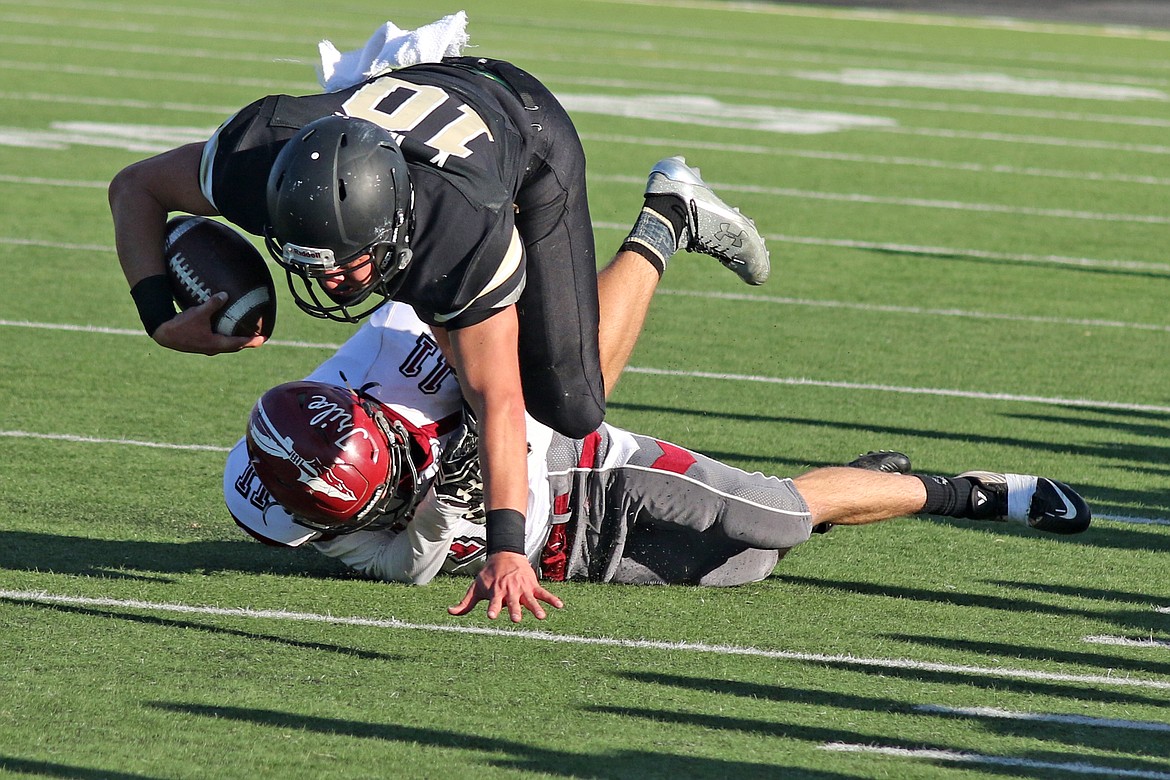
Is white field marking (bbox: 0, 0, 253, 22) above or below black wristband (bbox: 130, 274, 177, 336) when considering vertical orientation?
below

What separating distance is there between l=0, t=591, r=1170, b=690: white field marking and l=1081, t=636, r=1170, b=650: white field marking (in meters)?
0.25

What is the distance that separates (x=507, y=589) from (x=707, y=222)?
2.38m

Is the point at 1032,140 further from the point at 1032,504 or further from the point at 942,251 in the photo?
the point at 1032,504

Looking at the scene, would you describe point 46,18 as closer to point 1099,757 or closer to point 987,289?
point 987,289

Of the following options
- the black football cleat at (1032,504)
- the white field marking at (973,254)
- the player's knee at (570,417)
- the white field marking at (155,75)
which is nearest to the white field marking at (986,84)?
the white field marking at (155,75)

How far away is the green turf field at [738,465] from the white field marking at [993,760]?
14mm

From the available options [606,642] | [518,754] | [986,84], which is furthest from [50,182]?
[986,84]

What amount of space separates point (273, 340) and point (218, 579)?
312 centimetres

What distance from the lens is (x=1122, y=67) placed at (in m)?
18.5

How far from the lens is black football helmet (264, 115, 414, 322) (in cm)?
403

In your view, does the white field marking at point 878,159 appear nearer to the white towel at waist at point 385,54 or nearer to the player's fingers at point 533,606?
the white towel at waist at point 385,54

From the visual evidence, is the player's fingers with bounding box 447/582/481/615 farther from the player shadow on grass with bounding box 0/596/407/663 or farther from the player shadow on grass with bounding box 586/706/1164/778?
the player shadow on grass with bounding box 0/596/407/663

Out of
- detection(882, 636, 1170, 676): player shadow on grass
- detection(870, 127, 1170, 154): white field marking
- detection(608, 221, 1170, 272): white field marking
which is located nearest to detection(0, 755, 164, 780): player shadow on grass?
detection(882, 636, 1170, 676): player shadow on grass

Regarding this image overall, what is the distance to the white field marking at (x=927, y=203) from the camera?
11156mm
